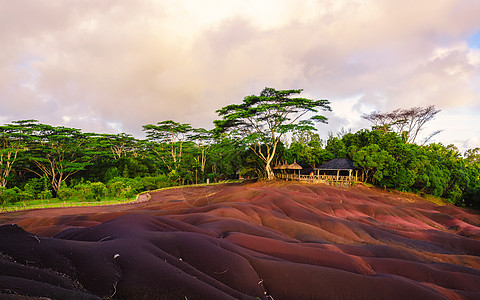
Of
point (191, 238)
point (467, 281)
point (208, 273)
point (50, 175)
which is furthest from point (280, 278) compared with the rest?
point (50, 175)

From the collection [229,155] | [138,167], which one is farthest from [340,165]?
[138,167]

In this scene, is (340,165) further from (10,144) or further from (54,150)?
(10,144)

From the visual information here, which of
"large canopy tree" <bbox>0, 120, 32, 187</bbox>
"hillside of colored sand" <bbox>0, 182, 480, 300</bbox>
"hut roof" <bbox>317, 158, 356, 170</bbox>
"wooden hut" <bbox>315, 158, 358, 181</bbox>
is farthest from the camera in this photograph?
"hut roof" <bbox>317, 158, 356, 170</bbox>

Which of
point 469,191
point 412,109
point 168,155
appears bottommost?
point 469,191

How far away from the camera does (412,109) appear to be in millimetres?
46719

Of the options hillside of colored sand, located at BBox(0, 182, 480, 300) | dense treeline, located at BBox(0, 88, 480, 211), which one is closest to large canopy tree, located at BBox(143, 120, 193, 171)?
dense treeline, located at BBox(0, 88, 480, 211)

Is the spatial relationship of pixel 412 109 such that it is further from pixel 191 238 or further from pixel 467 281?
pixel 191 238

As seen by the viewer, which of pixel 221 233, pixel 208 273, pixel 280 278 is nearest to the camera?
pixel 208 273

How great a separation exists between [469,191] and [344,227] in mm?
31181

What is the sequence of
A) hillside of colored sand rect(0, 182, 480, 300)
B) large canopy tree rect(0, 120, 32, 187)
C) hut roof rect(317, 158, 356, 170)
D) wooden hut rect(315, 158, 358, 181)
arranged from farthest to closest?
hut roof rect(317, 158, 356, 170) < wooden hut rect(315, 158, 358, 181) < large canopy tree rect(0, 120, 32, 187) < hillside of colored sand rect(0, 182, 480, 300)

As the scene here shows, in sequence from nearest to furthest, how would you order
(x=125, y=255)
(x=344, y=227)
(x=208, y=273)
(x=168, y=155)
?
(x=125, y=255) < (x=208, y=273) < (x=344, y=227) < (x=168, y=155)

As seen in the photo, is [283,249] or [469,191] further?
[469,191]

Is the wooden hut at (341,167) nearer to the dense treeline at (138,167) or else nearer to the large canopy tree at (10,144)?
the dense treeline at (138,167)

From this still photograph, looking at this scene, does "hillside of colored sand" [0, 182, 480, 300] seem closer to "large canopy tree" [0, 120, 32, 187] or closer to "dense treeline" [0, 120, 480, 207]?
"dense treeline" [0, 120, 480, 207]
